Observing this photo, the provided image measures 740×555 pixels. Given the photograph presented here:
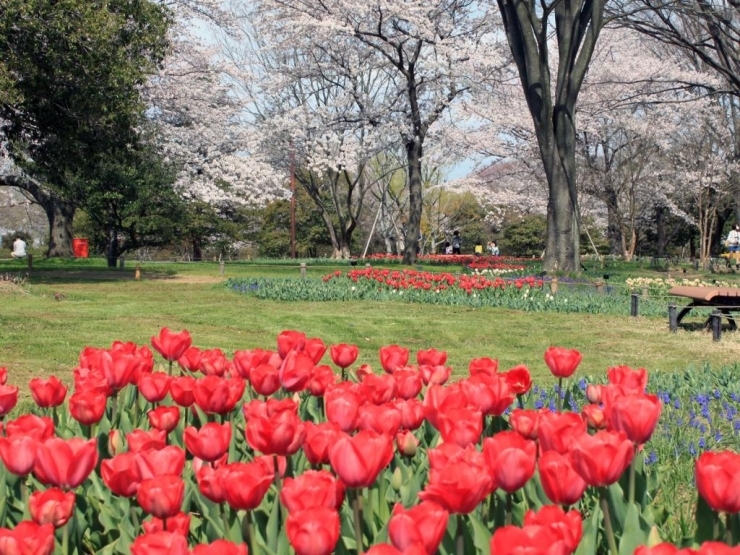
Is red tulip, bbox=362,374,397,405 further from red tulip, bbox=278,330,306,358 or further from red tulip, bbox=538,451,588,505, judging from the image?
red tulip, bbox=538,451,588,505

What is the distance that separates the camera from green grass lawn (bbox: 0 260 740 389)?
28.7ft

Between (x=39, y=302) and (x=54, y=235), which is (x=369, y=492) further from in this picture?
(x=54, y=235)

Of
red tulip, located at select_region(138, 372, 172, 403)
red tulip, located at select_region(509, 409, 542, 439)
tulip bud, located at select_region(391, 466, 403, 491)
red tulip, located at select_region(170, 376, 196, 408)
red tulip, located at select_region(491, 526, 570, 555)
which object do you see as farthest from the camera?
red tulip, located at select_region(138, 372, 172, 403)

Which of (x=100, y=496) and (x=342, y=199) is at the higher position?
(x=342, y=199)

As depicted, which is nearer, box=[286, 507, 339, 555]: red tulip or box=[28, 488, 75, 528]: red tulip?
box=[286, 507, 339, 555]: red tulip

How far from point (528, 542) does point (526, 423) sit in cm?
110

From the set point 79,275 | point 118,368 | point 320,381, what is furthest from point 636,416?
point 79,275

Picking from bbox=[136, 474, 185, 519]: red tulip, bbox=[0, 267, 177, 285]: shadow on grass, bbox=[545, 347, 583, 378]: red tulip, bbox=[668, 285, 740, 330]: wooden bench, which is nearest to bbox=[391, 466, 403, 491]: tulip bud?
bbox=[136, 474, 185, 519]: red tulip

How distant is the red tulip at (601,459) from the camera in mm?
1860

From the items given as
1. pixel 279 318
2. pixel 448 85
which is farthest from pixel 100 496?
pixel 448 85

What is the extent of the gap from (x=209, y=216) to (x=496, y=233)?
83.1 ft

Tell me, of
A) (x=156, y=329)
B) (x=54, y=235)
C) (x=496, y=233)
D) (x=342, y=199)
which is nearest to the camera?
(x=156, y=329)

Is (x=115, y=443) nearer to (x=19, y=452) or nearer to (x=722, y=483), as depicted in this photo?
(x=19, y=452)

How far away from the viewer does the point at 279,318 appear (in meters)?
11.8
